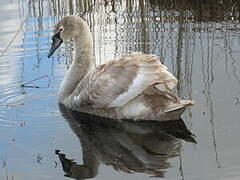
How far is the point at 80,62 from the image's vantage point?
895 centimetres

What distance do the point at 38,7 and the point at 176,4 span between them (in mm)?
2863

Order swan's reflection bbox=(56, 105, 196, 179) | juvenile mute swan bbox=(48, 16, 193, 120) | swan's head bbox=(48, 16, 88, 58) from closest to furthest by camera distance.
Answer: swan's reflection bbox=(56, 105, 196, 179), juvenile mute swan bbox=(48, 16, 193, 120), swan's head bbox=(48, 16, 88, 58)

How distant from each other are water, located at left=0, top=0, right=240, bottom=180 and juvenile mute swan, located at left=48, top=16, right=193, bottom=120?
0.17m

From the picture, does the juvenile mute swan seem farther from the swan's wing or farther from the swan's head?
the swan's head

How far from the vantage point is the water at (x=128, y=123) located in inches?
255

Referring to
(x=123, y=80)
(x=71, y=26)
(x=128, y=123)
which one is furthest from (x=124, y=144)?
(x=71, y=26)

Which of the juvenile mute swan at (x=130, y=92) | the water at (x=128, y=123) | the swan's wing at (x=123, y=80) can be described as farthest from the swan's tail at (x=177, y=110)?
the swan's wing at (x=123, y=80)

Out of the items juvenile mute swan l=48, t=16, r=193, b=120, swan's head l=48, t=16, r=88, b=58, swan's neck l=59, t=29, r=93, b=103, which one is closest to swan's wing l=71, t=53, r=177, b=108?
juvenile mute swan l=48, t=16, r=193, b=120

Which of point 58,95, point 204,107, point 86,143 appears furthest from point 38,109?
point 204,107

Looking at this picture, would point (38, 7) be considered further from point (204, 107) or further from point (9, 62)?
point (204, 107)

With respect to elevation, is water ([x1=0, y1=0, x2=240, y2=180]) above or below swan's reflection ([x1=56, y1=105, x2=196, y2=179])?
above

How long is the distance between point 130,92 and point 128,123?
39 centimetres

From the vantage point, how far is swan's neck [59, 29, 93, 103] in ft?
29.1

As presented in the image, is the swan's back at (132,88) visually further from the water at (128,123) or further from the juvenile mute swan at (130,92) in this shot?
the water at (128,123)
